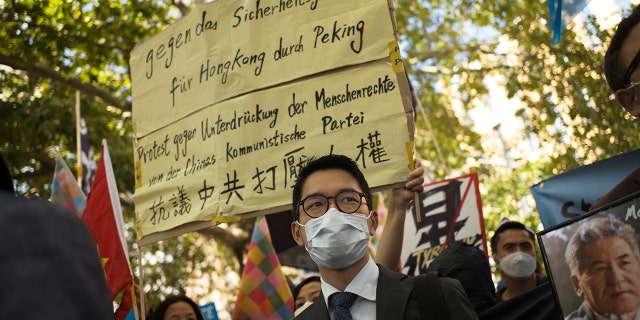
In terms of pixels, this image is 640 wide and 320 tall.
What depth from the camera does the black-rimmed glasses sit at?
3.23 metres

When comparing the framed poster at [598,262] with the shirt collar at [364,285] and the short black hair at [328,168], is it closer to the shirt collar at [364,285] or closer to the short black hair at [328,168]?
the shirt collar at [364,285]

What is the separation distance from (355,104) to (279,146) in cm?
52

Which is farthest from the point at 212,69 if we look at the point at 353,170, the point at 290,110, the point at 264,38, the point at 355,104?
the point at 353,170

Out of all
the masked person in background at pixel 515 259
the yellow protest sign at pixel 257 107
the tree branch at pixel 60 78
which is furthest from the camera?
the tree branch at pixel 60 78

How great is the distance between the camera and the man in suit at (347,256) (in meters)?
2.86

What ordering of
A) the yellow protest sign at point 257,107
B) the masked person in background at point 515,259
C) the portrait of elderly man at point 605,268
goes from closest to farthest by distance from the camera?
the portrait of elderly man at point 605,268, the yellow protest sign at point 257,107, the masked person in background at point 515,259

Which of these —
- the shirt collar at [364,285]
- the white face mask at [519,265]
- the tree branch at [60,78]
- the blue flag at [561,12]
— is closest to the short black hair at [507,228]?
the white face mask at [519,265]

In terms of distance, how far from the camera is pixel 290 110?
186 inches

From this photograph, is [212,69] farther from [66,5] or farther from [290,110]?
[66,5]

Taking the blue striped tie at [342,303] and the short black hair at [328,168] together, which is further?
the short black hair at [328,168]

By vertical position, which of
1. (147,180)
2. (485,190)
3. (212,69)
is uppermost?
(485,190)

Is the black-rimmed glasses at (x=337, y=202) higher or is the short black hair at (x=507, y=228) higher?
the short black hair at (x=507, y=228)

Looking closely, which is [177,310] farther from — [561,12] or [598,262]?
[598,262]

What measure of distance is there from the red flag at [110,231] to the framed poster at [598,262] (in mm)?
3293
